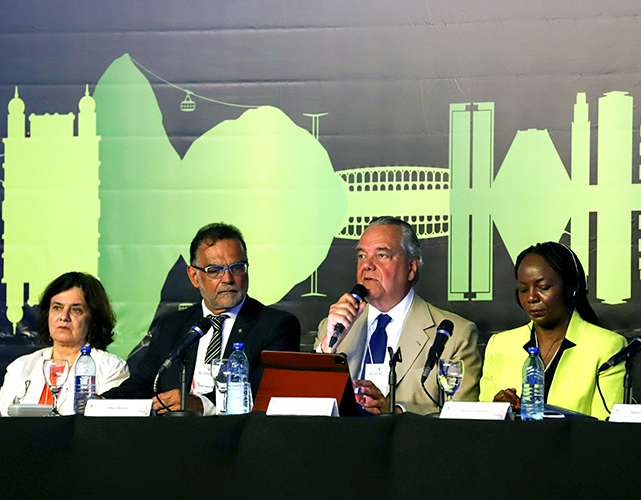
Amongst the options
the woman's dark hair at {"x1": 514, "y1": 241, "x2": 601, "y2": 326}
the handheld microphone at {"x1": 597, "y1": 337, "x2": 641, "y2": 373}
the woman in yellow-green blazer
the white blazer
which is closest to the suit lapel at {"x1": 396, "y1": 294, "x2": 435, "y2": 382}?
the woman in yellow-green blazer

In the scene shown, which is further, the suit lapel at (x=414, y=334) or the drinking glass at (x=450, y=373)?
the suit lapel at (x=414, y=334)

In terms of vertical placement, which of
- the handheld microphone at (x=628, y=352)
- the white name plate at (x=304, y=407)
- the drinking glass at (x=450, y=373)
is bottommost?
the white name plate at (x=304, y=407)

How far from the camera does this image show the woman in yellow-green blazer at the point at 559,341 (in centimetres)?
297

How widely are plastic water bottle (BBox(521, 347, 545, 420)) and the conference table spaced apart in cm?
23

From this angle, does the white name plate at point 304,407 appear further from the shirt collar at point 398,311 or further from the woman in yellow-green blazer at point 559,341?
the shirt collar at point 398,311

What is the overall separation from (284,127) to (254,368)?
3.81 feet

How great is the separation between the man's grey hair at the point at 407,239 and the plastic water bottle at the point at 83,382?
1.38 m

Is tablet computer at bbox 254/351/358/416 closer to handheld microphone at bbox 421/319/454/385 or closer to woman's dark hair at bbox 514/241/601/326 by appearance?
handheld microphone at bbox 421/319/454/385

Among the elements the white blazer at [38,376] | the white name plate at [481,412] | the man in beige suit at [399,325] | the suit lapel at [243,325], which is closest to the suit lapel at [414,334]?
the man in beige suit at [399,325]

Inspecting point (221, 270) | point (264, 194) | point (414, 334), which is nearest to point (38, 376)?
point (221, 270)

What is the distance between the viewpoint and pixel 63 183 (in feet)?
12.8

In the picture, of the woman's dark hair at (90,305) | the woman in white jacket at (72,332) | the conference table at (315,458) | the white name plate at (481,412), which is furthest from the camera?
the woman's dark hair at (90,305)

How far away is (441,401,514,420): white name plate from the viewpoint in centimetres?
205

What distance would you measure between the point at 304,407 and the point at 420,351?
3.89ft
